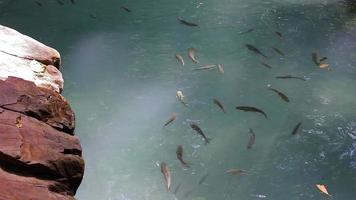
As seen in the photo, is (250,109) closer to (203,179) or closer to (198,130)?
(198,130)

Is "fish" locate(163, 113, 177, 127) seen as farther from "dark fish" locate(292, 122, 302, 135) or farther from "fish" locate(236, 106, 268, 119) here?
"dark fish" locate(292, 122, 302, 135)

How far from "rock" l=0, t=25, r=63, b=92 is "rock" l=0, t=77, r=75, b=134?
0.13 meters

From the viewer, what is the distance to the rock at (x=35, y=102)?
226 centimetres

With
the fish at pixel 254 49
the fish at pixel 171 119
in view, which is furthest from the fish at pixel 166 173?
the fish at pixel 254 49

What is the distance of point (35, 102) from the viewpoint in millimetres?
2342

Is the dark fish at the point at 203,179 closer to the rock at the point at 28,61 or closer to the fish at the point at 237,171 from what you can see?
the fish at the point at 237,171

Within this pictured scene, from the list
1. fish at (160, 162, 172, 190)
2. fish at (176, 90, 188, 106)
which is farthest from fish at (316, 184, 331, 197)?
fish at (176, 90, 188, 106)

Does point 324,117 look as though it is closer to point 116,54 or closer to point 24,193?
point 116,54

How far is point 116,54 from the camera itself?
5.89 m

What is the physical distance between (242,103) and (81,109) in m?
1.68

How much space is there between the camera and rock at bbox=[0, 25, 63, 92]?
2580 millimetres

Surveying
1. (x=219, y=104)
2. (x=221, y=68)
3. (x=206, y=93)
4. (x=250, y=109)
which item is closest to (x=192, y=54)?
(x=221, y=68)

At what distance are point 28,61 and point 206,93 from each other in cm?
249

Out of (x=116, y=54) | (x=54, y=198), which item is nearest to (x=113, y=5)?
(x=116, y=54)
